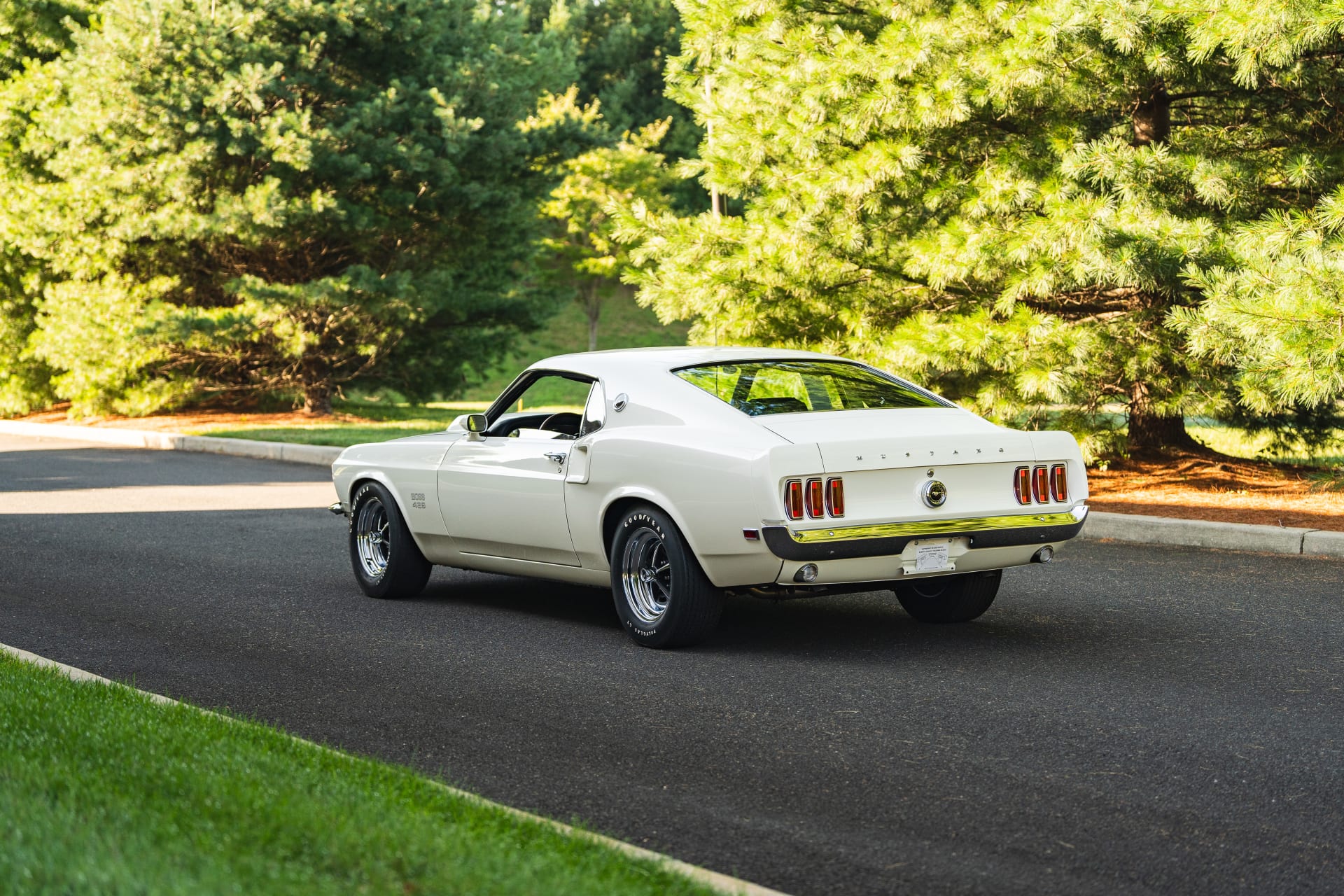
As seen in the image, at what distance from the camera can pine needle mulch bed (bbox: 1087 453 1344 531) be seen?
40.1 ft

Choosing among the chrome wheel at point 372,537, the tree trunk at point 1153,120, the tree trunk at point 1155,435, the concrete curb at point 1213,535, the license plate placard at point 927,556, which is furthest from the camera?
the tree trunk at point 1155,435

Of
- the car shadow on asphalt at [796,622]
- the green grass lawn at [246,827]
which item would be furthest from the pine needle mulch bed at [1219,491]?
the green grass lawn at [246,827]

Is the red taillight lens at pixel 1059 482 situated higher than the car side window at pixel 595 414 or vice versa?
the car side window at pixel 595 414

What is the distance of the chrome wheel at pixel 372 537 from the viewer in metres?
9.30

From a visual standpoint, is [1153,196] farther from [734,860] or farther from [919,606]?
[734,860]

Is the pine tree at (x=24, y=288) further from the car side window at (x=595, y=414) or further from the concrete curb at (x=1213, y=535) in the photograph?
the car side window at (x=595, y=414)

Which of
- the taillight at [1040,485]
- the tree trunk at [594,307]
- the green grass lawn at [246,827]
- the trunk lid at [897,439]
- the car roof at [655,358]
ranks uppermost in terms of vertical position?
the tree trunk at [594,307]

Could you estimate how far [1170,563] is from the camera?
1036 cm

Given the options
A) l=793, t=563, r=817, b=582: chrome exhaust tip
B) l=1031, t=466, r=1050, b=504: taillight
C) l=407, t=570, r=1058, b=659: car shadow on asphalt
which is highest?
l=1031, t=466, r=1050, b=504: taillight

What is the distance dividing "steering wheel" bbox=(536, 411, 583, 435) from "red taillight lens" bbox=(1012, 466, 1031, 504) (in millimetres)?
2592

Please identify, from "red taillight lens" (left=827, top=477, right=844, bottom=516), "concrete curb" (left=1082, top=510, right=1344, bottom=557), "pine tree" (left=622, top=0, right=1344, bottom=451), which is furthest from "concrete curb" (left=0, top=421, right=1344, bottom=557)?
"red taillight lens" (left=827, top=477, right=844, bottom=516)

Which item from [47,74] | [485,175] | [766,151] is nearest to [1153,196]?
[766,151]

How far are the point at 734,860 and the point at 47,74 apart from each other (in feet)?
95.6

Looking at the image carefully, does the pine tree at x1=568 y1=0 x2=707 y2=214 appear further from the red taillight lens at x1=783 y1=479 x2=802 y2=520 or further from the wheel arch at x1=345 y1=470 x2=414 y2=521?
the red taillight lens at x1=783 y1=479 x2=802 y2=520
